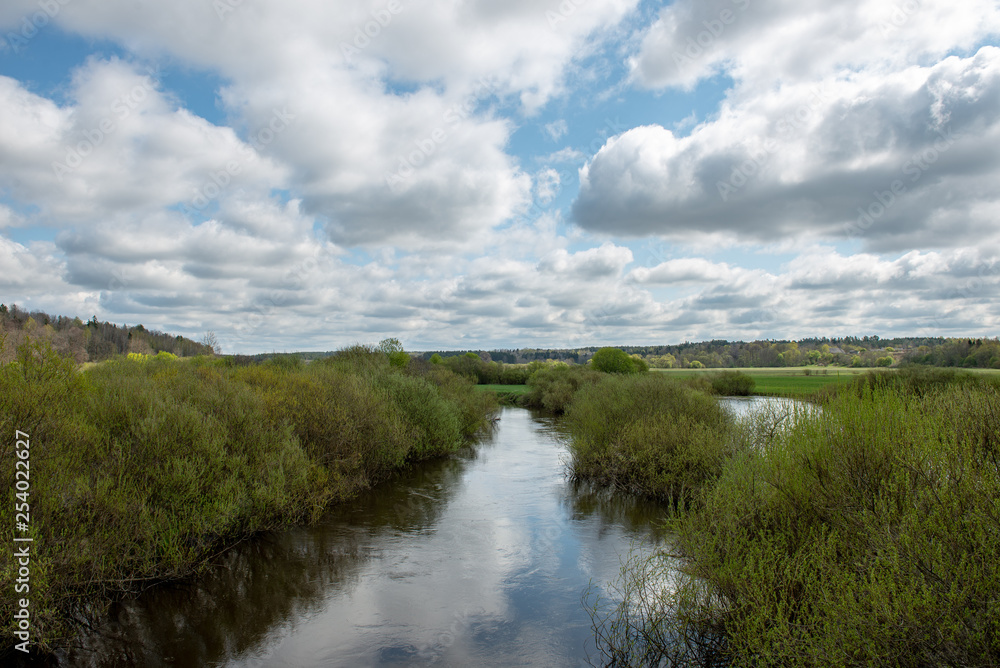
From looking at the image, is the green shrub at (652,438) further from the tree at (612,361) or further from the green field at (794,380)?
the tree at (612,361)

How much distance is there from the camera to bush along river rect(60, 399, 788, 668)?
8.12 m

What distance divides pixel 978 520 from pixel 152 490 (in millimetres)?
12152

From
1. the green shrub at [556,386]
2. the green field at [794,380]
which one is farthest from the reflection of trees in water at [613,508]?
the green shrub at [556,386]

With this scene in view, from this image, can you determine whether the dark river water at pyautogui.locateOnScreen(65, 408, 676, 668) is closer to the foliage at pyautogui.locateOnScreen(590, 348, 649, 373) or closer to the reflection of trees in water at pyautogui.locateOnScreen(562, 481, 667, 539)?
the reflection of trees in water at pyautogui.locateOnScreen(562, 481, 667, 539)

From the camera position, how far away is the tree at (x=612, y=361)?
57.9m

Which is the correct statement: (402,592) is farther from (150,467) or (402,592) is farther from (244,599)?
(150,467)

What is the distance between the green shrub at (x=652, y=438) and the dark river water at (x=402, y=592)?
1075 millimetres

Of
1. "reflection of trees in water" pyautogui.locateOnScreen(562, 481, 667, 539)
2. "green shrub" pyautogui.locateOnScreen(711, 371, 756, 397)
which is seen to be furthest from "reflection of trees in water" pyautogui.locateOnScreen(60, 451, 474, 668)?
"green shrub" pyautogui.locateOnScreen(711, 371, 756, 397)

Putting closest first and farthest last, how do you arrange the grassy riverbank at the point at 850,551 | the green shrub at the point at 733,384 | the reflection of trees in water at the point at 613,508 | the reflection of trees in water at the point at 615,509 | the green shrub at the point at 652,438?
the grassy riverbank at the point at 850,551 < the reflection of trees in water at the point at 615,509 < the reflection of trees in water at the point at 613,508 < the green shrub at the point at 652,438 < the green shrub at the point at 733,384

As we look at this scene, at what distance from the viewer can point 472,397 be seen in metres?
36.2

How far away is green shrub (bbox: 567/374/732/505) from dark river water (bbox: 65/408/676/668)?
3.53 feet

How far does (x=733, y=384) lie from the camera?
59469 millimetres

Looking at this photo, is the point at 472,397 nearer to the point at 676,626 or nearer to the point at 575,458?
the point at 575,458

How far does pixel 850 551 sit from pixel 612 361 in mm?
53420
